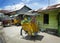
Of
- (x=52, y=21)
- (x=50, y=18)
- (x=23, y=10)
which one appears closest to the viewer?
(x=52, y=21)

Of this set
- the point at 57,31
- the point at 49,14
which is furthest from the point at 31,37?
the point at 49,14

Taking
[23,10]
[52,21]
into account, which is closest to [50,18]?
[52,21]

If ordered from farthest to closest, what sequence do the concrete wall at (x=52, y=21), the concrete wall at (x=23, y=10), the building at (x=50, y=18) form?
the concrete wall at (x=23, y=10)
the concrete wall at (x=52, y=21)
the building at (x=50, y=18)

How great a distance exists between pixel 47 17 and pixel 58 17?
261 cm

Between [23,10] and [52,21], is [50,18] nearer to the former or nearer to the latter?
[52,21]

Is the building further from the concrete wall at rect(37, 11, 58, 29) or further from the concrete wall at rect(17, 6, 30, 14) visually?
the concrete wall at rect(17, 6, 30, 14)

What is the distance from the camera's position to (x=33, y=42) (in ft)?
37.2

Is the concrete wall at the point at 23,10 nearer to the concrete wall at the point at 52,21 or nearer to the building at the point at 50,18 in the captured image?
the building at the point at 50,18

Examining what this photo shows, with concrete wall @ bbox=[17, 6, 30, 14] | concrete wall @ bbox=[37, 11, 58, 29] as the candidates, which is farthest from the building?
concrete wall @ bbox=[17, 6, 30, 14]

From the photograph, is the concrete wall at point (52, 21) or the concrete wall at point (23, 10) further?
the concrete wall at point (23, 10)

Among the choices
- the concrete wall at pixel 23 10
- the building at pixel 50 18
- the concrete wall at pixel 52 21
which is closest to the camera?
the building at pixel 50 18

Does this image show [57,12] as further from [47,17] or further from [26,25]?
[26,25]

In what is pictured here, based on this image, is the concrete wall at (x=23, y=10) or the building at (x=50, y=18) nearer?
the building at (x=50, y=18)

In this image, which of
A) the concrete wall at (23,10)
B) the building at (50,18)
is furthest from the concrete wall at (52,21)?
the concrete wall at (23,10)
